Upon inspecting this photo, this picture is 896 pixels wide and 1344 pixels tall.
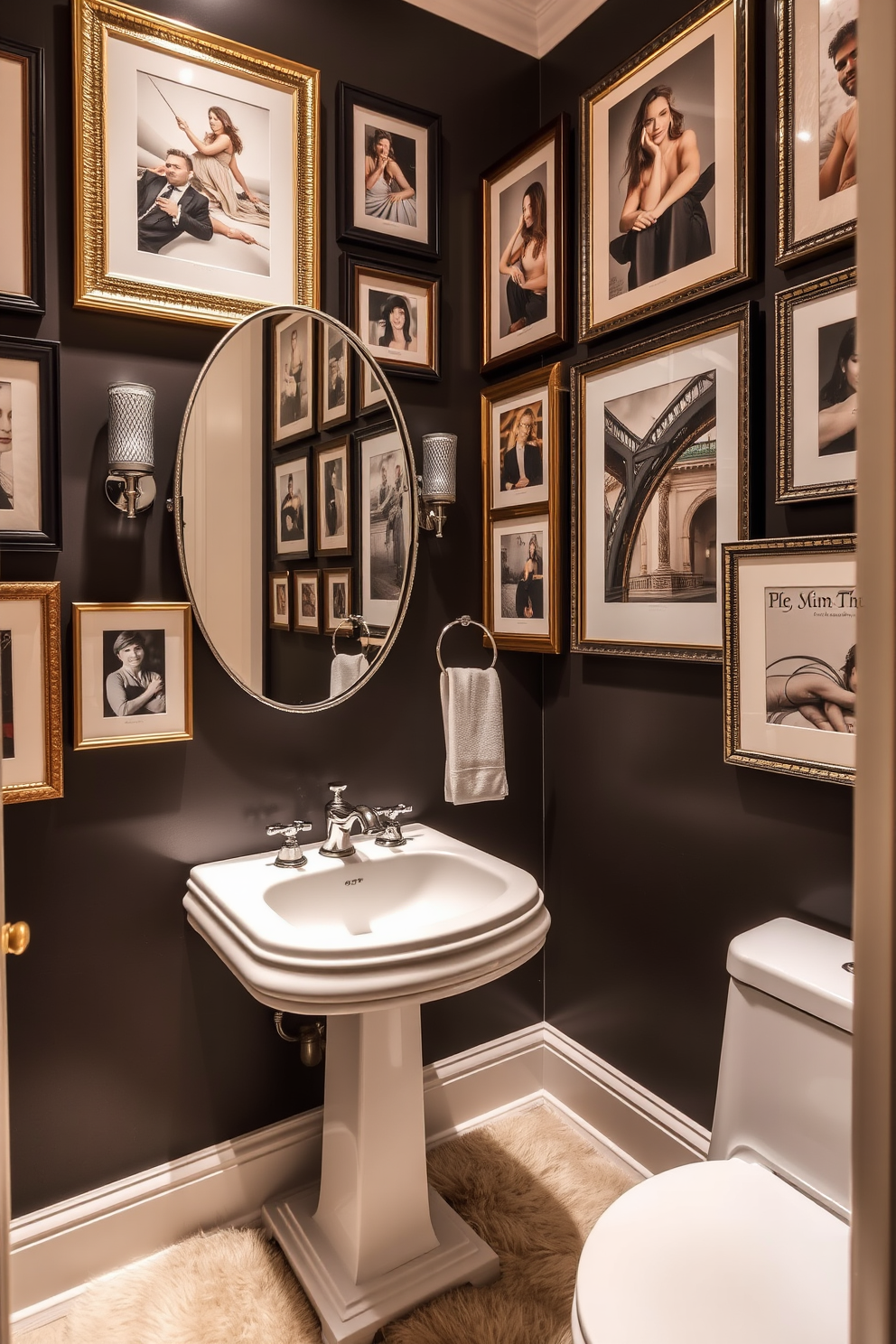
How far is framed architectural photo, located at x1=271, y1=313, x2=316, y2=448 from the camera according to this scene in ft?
5.71

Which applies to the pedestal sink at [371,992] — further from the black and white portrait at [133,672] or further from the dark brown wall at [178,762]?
the black and white portrait at [133,672]

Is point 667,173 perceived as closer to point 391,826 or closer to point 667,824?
point 667,824

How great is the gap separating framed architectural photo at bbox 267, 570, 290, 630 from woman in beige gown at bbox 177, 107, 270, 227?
2.39 ft

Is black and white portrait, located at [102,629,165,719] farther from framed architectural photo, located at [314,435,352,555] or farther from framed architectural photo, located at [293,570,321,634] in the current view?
framed architectural photo, located at [314,435,352,555]

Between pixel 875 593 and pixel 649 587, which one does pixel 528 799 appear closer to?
pixel 649 587

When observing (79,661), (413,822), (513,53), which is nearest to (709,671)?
(413,822)

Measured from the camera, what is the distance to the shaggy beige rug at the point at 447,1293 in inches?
59.5

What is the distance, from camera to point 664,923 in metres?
1.81

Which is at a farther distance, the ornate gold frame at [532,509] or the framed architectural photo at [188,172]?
the ornate gold frame at [532,509]

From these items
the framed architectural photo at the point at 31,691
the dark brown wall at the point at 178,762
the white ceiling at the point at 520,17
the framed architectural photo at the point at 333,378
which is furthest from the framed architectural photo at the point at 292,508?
the white ceiling at the point at 520,17

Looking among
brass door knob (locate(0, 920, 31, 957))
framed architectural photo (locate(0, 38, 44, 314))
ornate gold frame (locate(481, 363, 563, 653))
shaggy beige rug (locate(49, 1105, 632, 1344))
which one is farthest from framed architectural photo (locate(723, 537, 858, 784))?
framed architectural photo (locate(0, 38, 44, 314))

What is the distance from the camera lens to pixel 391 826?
1.84 meters

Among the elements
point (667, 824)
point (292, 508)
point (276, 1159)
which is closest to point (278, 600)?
point (292, 508)

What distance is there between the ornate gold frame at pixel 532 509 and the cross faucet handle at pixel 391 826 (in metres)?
0.50
